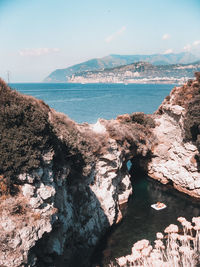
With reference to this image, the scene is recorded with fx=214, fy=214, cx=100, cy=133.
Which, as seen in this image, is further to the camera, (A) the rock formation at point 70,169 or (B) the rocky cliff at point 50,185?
(A) the rock formation at point 70,169

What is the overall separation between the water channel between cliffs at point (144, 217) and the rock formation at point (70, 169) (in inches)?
38.0

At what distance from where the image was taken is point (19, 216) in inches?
388

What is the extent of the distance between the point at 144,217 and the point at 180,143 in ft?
34.9

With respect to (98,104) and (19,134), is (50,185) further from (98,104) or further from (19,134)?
(98,104)

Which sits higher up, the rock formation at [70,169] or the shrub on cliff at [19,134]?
the shrub on cliff at [19,134]

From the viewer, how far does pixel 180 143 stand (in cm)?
2689

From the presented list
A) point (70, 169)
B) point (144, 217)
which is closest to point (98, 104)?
point (144, 217)

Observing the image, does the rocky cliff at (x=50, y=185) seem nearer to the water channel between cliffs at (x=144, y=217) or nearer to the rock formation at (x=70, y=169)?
the rock formation at (x=70, y=169)

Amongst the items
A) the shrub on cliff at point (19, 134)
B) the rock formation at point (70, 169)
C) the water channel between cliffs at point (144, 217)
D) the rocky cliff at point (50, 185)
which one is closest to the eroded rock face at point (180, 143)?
the rock formation at point (70, 169)

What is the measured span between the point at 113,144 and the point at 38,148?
10695mm

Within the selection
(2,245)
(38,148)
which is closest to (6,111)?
(38,148)

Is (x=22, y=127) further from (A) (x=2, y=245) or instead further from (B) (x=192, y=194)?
(B) (x=192, y=194)

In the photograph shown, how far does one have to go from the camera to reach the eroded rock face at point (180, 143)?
79.9ft

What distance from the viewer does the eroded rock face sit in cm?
2435
